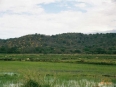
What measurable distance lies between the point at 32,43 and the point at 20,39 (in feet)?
23.5

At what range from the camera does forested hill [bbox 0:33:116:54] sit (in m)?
98.5

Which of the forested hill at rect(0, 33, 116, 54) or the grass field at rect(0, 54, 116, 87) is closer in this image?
the grass field at rect(0, 54, 116, 87)

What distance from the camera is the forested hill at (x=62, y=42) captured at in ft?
323

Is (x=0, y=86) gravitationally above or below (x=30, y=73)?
below

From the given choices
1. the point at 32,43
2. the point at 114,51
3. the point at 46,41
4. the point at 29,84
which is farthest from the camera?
the point at 46,41

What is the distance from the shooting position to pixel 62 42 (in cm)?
11881

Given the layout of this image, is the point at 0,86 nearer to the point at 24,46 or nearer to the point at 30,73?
the point at 30,73

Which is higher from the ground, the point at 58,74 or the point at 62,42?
the point at 62,42

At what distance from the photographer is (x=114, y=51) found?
3278 inches

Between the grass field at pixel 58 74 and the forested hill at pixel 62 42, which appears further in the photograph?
the forested hill at pixel 62 42

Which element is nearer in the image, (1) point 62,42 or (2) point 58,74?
(2) point 58,74

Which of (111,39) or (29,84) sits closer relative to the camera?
(29,84)

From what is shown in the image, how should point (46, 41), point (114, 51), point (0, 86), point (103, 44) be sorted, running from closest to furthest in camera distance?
point (0, 86)
point (114, 51)
point (103, 44)
point (46, 41)

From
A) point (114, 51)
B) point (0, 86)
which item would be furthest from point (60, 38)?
point (0, 86)
